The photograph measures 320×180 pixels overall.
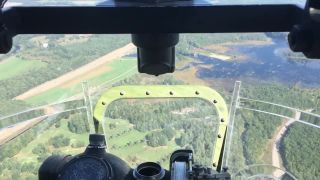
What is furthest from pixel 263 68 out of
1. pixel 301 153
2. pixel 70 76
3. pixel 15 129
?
pixel 15 129

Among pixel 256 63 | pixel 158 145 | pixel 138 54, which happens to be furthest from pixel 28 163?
pixel 256 63

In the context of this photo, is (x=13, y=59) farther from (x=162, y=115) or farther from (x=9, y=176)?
(x=162, y=115)

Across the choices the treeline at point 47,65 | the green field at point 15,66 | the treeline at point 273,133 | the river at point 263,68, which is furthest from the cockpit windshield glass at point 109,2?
the green field at point 15,66

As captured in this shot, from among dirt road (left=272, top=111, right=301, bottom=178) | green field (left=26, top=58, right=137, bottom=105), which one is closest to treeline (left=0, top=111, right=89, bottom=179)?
green field (left=26, top=58, right=137, bottom=105)

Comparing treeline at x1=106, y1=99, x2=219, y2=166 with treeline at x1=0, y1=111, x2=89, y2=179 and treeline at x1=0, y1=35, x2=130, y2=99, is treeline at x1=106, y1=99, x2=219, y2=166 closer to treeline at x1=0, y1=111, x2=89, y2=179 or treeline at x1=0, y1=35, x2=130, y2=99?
treeline at x1=0, y1=111, x2=89, y2=179

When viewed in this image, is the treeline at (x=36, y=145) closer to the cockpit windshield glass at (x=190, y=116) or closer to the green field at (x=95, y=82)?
the cockpit windshield glass at (x=190, y=116)

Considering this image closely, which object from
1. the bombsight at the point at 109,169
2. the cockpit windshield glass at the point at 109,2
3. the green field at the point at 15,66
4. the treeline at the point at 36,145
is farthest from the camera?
the green field at the point at 15,66
